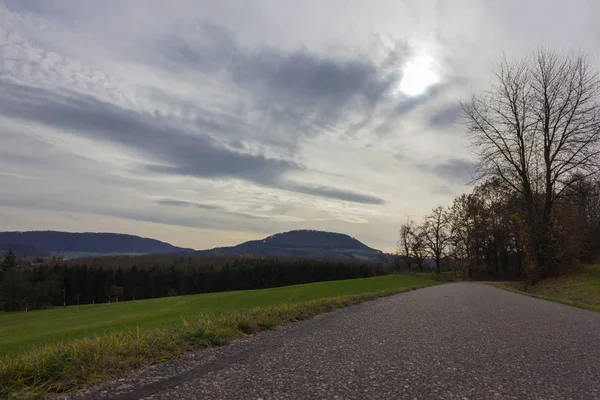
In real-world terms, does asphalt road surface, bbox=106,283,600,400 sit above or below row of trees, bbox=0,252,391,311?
above

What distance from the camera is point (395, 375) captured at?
4855 millimetres

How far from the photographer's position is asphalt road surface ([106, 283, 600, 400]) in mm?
4160

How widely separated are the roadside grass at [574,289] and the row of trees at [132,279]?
72044 mm

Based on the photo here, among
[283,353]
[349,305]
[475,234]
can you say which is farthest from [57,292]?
[283,353]

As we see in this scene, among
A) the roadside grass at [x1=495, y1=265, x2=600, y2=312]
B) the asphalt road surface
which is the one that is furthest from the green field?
the roadside grass at [x1=495, y1=265, x2=600, y2=312]

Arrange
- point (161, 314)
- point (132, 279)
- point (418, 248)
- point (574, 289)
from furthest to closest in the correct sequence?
point (132, 279) → point (418, 248) → point (161, 314) → point (574, 289)

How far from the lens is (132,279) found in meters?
98.0

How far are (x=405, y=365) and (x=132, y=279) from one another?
341ft

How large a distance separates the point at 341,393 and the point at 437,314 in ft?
27.9

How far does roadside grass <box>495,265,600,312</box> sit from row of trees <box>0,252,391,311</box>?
72044 millimetres

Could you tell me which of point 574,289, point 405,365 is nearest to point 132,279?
point 574,289

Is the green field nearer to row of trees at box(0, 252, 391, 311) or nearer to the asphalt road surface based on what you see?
the asphalt road surface

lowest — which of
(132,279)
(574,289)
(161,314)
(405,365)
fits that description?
(132,279)

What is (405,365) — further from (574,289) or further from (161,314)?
(161,314)
